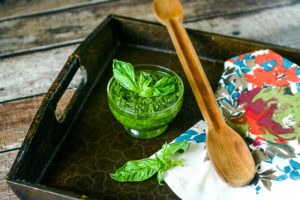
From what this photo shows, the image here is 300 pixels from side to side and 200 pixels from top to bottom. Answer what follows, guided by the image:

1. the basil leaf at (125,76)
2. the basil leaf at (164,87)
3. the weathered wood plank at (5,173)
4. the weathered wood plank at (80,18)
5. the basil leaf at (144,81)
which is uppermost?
the basil leaf at (125,76)

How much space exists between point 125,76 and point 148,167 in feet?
0.61

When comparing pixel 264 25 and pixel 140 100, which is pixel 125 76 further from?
pixel 264 25

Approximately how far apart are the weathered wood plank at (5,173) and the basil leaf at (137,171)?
0.22 meters

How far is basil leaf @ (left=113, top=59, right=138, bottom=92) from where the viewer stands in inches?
28.6

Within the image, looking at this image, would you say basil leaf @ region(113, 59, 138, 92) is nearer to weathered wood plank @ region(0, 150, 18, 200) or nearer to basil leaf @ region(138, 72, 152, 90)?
basil leaf @ region(138, 72, 152, 90)

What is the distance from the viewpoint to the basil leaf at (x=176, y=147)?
2.32ft

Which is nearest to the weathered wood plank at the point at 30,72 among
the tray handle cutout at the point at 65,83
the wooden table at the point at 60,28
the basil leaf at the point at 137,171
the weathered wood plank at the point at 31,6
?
the wooden table at the point at 60,28

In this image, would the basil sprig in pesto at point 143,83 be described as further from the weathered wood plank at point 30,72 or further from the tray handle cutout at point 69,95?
the weathered wood plank at point 30,72

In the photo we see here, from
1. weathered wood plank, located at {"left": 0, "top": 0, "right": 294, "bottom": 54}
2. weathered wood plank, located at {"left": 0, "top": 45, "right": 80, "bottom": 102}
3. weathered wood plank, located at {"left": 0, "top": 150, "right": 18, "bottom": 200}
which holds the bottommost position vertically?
weathered wood plank, located at {"left": 0, "top": 150, "right": 18, "bottom": 200}

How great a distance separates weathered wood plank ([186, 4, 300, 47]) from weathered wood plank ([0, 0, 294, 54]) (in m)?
0.03

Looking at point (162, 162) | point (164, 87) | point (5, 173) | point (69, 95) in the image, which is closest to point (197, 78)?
point (164, 87)

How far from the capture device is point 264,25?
1152mm

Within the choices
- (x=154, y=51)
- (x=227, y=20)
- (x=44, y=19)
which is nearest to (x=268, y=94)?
(x=154, y=51)

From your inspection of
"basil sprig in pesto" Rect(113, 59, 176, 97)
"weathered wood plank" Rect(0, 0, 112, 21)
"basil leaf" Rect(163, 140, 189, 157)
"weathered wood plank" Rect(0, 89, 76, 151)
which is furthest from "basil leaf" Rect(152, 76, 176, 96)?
"weathered wood plank" Rect(0, 0, 112, 21)
